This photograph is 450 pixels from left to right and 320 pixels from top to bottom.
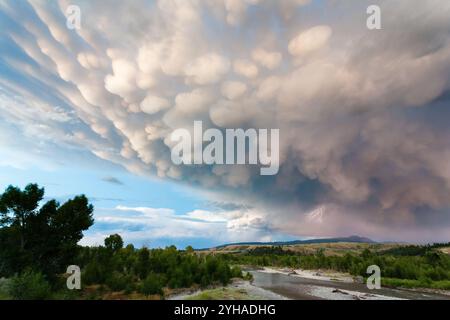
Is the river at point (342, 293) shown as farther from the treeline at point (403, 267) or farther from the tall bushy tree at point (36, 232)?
the tall bushy tree at point (36, 232)

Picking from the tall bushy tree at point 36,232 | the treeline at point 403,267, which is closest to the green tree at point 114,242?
the tall bushy tree at point 36,232

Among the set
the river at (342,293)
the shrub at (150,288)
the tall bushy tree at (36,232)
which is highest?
the tall bushy tree at (36,232)

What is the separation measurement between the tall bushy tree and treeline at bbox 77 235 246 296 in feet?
18.9

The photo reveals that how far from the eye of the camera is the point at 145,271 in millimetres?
58562

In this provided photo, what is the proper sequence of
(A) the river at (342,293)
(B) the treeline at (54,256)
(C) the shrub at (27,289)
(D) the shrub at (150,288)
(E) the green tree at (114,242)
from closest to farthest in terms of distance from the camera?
(C) the shrub at (27,289) < (B) the treeline at (54,256) < (D) the shrub at (150,288) < (A) the river at (342,293) < (E) the green tree at (114,242)

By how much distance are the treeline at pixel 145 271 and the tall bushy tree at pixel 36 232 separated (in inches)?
227

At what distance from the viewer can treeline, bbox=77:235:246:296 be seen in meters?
48.7

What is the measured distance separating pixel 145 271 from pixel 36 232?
66.0ft

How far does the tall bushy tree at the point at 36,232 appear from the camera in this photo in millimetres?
44156

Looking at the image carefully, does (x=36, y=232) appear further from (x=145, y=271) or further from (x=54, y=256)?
(x=145, y=271)

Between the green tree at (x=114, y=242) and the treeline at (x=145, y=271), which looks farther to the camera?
the green tree at (x=114, y=242)

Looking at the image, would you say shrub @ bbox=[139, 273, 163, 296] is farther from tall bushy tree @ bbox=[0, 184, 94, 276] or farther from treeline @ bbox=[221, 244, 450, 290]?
treeline @ bbox=[221, 244, 450, 290]
